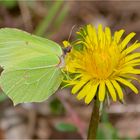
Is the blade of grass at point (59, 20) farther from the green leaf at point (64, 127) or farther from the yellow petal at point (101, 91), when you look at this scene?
the yellow petal at point (101, 91)

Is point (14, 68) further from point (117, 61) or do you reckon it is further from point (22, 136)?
point (22, 136)

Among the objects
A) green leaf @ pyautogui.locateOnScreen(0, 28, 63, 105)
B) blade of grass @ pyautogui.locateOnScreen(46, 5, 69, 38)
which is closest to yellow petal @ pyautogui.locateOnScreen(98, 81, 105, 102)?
green leaf @ pyautogui.locateOnScreen(0, 28, 63, 105)

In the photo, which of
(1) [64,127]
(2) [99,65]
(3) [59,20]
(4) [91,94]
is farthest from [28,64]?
(3) [59,20]

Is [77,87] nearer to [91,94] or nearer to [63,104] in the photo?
[91,94]

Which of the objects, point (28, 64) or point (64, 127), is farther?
point (64, 127)

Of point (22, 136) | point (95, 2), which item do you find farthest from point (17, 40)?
point (95, 2)

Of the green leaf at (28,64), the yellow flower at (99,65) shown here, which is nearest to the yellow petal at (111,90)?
the yellow flower at (99,65)

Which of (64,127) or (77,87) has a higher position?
(77,87)
